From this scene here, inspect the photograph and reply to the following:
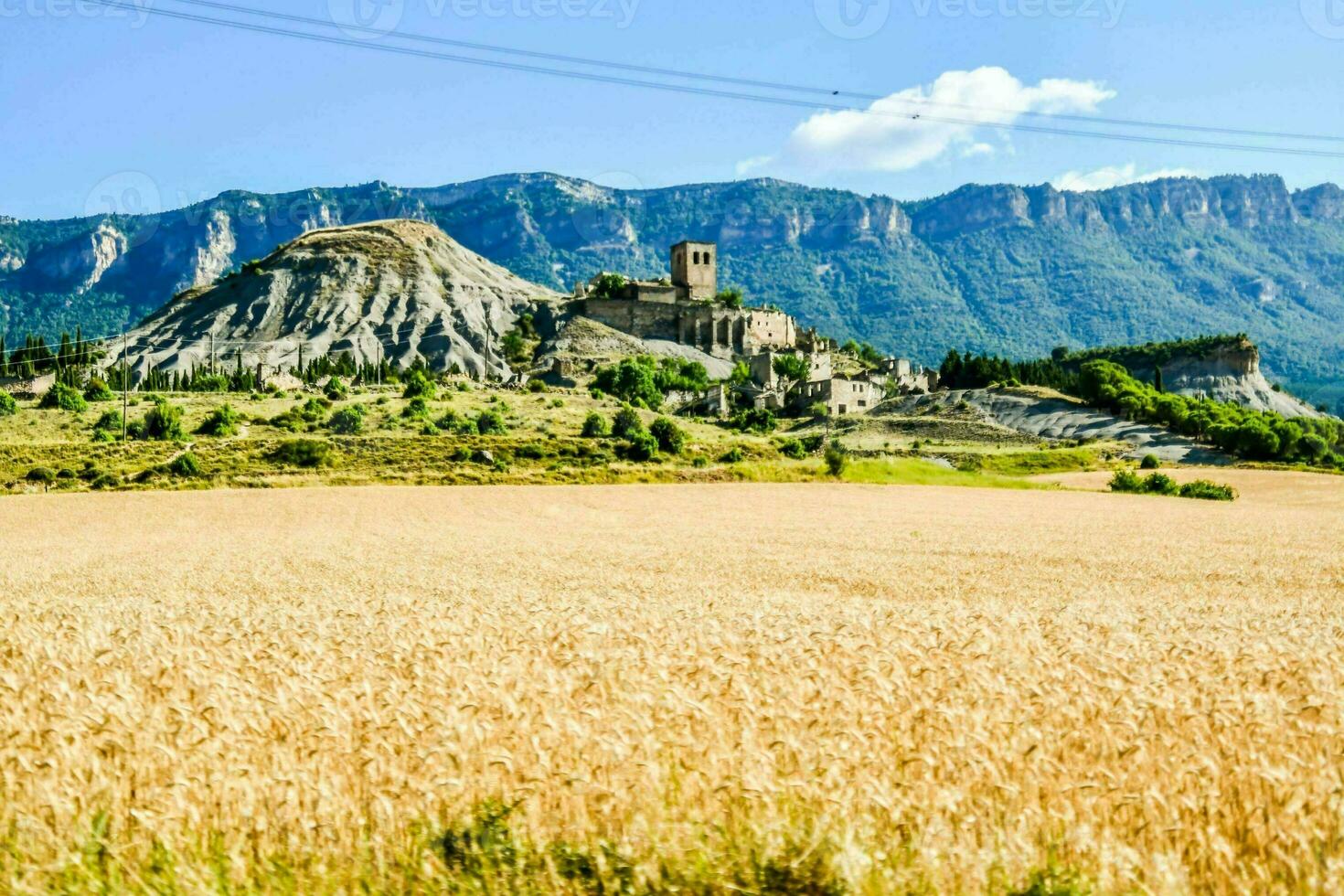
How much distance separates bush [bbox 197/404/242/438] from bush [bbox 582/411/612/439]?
101ft

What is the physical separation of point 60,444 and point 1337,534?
81459mm

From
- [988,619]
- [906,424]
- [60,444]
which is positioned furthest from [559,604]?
[906,424]

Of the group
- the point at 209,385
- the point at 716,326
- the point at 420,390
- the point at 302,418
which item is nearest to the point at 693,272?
the point at 716,326

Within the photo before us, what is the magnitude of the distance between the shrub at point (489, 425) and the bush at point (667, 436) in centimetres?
1443

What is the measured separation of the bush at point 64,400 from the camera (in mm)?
87812

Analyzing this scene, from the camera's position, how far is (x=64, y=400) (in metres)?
89.8

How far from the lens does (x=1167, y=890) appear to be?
400 centimetres

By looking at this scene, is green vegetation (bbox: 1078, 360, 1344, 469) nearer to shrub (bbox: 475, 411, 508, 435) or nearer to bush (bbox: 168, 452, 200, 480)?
shrub (bbox: 475, 411, 508, 435)

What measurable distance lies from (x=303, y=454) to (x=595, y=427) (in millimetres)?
27791

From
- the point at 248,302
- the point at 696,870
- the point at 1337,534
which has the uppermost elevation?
the point at 248,302

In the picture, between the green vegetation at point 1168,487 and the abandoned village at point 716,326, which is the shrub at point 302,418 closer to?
the green vegetation at point 1168,487

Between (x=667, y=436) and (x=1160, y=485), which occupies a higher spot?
(x=667, y=436)

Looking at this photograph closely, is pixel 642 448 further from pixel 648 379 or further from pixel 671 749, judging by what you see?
pixel 671 749

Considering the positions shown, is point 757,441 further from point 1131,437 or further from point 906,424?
point 1131,437
